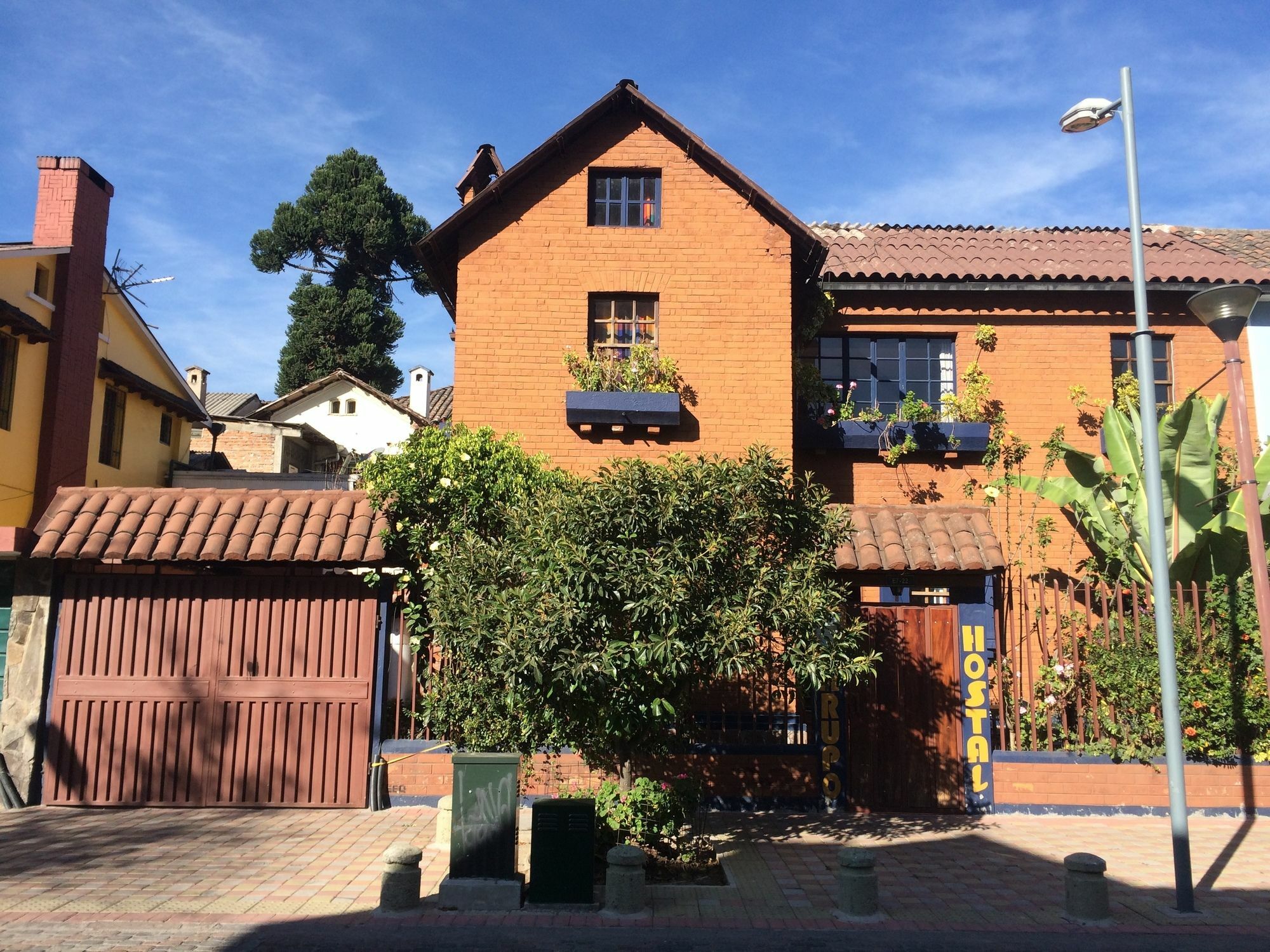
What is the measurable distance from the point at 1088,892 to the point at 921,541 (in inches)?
181

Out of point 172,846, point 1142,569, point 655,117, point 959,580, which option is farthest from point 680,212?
point 172,846

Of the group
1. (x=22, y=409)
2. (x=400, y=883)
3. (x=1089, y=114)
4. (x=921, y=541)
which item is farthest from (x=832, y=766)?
(x=22, y=409)

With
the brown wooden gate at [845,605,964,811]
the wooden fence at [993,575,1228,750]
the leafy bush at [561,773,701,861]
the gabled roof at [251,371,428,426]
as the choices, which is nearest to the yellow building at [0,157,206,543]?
the leafy bush at [561,773,701,861]

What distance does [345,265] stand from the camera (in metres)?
41.6

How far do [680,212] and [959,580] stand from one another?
6643mm

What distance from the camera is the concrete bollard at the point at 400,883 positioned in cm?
750

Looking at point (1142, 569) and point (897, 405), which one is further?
point (897, 405)

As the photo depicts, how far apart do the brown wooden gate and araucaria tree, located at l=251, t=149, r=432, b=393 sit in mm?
32185

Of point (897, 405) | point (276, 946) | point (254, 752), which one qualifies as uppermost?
point (897, 405)

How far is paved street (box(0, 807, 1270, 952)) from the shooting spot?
7.12 m

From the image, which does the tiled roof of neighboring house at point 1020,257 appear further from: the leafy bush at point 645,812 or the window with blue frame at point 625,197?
the leafy bush at point 645,812

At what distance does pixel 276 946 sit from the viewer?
685 cm

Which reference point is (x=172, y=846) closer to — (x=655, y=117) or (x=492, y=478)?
(x=492, y=478)

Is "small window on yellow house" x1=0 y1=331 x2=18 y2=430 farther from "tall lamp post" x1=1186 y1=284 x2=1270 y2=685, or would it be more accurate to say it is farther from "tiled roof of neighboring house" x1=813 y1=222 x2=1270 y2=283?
"tall lamp post" x1=1186 y1=284 x2=1270 y2=685
